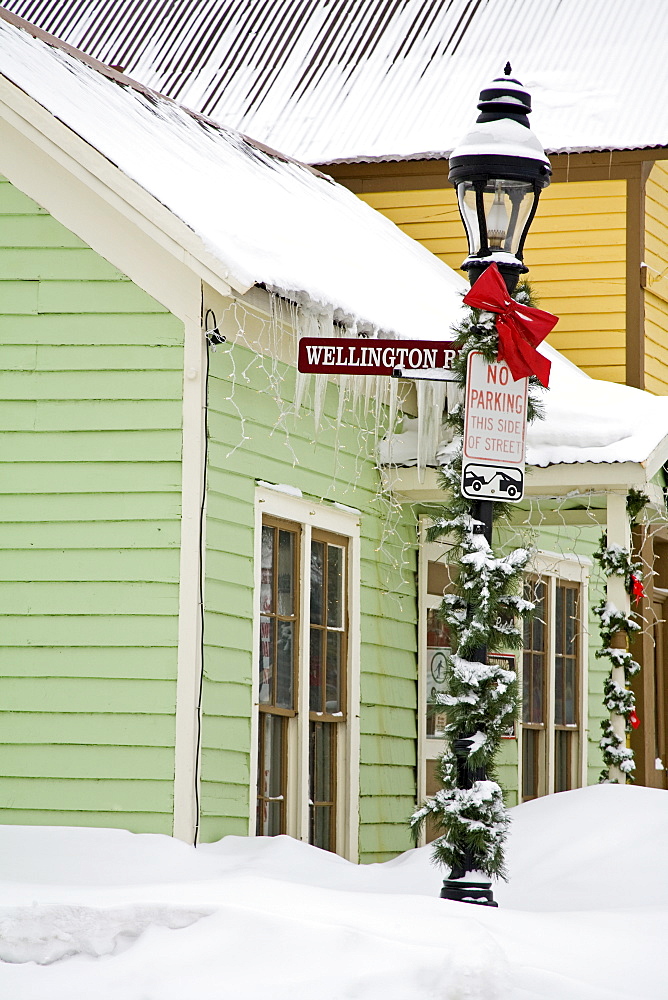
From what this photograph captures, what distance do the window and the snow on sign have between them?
18.9 ft

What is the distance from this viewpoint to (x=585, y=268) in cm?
1244

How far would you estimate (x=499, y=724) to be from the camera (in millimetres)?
5852

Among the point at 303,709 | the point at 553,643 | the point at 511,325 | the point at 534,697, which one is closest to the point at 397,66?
the point at 553,643

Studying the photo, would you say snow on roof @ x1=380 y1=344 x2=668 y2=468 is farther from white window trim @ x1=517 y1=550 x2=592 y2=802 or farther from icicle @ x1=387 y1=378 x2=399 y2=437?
white window trim @ x1=517 y1=550 x2=592 y2=802

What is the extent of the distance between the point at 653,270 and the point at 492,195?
6772mm

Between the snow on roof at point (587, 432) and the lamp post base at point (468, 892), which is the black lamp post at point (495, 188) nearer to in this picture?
the lamp post base at point (468, 892)

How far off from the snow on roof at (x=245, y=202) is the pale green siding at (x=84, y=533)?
1.81 ft

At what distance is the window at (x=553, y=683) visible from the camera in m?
12.0

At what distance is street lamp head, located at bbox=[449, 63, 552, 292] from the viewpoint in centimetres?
591

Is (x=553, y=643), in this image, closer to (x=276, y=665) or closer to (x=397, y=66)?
(x=276, y=665)

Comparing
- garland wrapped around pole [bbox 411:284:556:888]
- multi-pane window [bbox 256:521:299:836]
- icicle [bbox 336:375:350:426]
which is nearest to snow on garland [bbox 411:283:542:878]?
garland wrapped around pole [bbox 411:284:556:888]

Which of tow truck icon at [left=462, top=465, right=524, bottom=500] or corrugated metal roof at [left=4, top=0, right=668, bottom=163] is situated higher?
corrugated metal roof at [left=4, top=0, right=668, bottom=163]

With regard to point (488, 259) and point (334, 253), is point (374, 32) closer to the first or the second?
point (334, 253)

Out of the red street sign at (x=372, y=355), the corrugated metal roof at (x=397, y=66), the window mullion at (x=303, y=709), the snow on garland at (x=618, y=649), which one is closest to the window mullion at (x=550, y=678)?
the snow on garland at (x=618, y=649)
